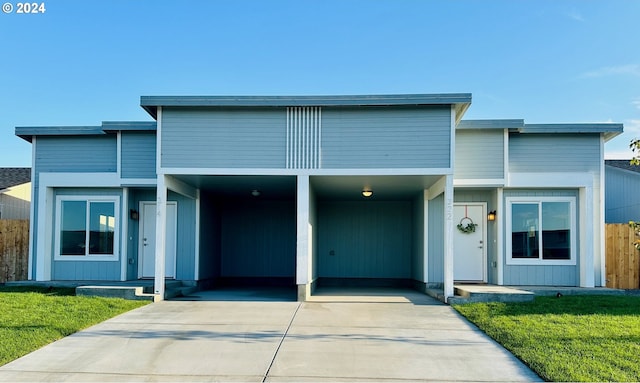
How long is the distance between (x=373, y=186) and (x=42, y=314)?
695 centimetres

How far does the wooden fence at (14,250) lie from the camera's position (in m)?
13.0

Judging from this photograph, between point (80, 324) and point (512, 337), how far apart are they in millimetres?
5851

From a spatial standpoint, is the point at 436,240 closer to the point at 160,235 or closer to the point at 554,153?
the point at 554,153

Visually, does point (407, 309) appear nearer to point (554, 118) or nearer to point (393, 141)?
point (393, 141)

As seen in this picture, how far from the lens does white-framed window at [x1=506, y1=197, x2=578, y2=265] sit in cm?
1195

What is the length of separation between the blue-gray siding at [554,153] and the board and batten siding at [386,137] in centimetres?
268

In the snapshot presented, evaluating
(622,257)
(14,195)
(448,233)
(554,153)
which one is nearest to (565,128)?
(554,153)

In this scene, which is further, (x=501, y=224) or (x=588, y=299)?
(x=501, y=224)

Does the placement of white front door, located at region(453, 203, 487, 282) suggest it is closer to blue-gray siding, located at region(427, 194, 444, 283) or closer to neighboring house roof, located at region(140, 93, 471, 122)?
blue-gray siding, located at region(427, 194, 444, 283)

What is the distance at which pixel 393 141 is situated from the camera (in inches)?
403

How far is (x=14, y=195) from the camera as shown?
679 inches

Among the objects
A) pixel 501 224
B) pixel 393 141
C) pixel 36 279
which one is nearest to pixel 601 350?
pixel 393 141

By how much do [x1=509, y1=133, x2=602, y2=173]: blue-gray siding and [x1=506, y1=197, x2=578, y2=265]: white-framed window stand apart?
73cm

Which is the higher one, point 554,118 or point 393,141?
point 554,118
